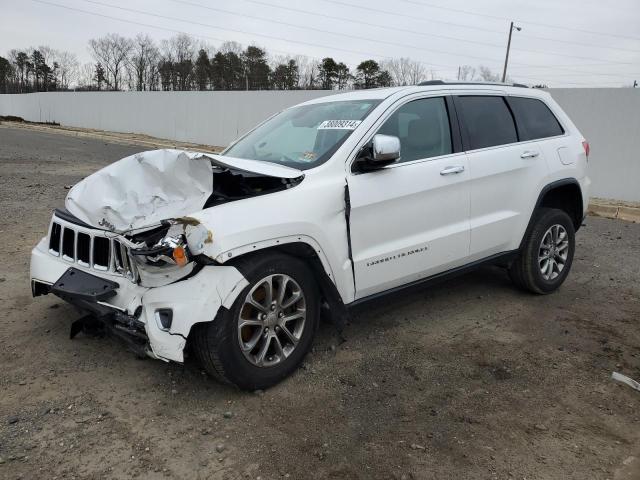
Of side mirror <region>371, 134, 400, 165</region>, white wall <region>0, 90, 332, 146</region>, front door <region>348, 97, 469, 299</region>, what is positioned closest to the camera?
side mirror <region>371, 134, 400, 165</region>

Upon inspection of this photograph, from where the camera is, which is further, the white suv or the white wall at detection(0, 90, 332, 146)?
the white wall at detection(0, 90, 332, 146)

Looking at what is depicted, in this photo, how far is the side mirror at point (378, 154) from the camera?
3.42 metres

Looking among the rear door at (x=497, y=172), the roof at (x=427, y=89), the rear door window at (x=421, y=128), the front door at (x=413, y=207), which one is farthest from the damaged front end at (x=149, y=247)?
the rear door at (x=497, y=172)

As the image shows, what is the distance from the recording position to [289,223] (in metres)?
3.17

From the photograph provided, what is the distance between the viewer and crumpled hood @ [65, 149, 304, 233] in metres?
3.08

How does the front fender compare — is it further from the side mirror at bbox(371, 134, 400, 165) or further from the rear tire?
the rear tire

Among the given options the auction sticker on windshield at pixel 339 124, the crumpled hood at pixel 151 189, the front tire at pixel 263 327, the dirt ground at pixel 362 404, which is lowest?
the dirt ground at pixel 362 404

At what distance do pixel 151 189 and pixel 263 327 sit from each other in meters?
1.09

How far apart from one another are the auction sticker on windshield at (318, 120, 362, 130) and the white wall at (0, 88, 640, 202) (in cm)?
896

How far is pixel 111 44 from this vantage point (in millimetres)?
65375

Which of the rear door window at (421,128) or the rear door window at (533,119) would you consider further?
the rear door window at (533,119)

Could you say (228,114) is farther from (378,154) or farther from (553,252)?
(378,154)

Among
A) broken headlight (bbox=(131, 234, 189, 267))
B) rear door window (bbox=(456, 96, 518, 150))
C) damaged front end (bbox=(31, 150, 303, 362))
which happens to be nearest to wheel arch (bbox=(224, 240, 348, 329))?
damaged front end (bbox=(31, 150, 303, 362))

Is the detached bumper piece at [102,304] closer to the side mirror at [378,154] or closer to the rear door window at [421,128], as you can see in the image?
the side mirror at [378,154]
